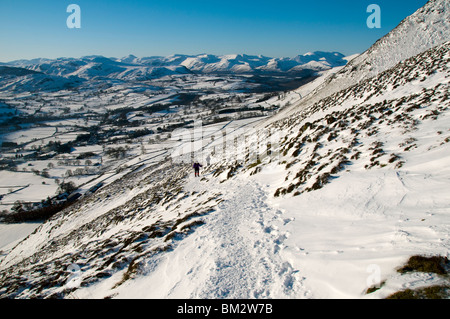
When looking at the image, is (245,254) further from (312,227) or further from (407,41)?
(407,41)

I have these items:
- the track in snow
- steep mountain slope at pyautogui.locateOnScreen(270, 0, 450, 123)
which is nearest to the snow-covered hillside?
the track in snow

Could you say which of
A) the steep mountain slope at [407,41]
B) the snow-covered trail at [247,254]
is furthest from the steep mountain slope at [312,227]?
the steep mountain slope at [407,41]

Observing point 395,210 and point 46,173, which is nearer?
point 395,210

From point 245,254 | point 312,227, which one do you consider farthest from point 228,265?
point 312,227

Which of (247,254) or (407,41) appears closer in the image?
(247,254)

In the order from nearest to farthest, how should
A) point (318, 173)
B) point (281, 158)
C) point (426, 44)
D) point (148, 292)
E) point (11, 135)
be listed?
point (148, 292)
point (318, 173)
point (281, 158)
point (426, 44)
point (11, 135)

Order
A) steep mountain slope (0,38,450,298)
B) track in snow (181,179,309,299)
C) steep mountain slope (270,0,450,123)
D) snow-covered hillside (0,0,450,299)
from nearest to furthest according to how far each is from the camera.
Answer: snow-covered hillside (0,0,450,299) < steep mountain slope (0,38,450,298) < track in snow (181,179,309,299) < steep mountain slope (270,0,450,123)

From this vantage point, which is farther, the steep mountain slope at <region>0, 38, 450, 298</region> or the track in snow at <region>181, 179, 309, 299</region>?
the track in snow at <region>181, 179, 309, 299</region>

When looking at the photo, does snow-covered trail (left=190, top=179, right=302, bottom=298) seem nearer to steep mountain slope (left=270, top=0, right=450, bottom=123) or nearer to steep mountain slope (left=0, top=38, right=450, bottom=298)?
steep mountain slope (left=0, top=38, right=450, bottom=298)

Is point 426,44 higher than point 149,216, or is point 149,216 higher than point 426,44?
point 426,44

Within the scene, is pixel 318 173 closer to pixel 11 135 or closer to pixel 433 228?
pixel 433 228
